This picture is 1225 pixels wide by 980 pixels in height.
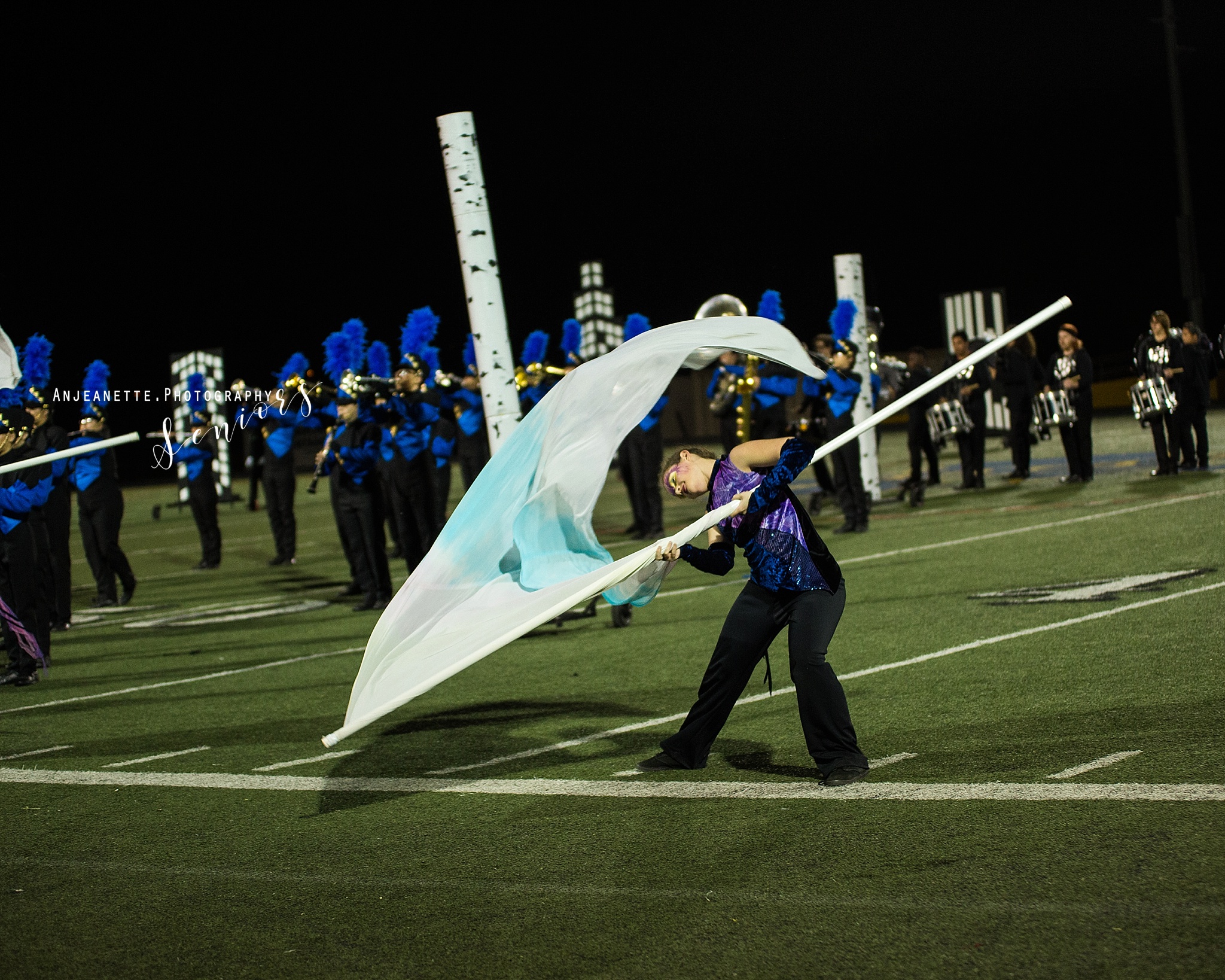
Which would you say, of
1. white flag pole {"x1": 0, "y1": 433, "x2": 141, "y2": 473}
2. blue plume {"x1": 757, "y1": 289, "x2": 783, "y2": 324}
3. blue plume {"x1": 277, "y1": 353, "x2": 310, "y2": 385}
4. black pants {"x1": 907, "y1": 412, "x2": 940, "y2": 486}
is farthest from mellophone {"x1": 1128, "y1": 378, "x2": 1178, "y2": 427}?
white flag pole {"x1": 0, "y1": 433, "x2": 141, "y2": 473}

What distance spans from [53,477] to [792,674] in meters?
7.75

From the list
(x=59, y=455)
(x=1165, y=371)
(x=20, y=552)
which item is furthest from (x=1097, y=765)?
(x=1165, y=371)

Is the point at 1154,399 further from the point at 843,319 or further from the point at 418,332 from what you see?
the point at 418,332

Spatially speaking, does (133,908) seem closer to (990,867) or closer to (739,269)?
(990,867)

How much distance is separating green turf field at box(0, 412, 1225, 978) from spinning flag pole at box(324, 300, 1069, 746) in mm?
741

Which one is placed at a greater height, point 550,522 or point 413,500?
point 550,522

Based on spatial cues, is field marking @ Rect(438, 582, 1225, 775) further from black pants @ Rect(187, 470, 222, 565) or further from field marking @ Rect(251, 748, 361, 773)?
black pants @ Rect(187, 470, 222, 565)

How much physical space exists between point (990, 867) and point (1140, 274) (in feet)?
131

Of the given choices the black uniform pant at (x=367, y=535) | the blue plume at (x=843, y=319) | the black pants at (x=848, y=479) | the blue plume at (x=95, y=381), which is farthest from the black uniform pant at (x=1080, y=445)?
the blue plume at (x=95, y=381)

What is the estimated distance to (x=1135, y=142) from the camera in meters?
37.1

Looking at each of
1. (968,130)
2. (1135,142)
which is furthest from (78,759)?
(1135,142)

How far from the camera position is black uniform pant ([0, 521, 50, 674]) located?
900 cm

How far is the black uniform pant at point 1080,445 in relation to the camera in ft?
55.1

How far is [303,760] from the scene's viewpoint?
260 inches
